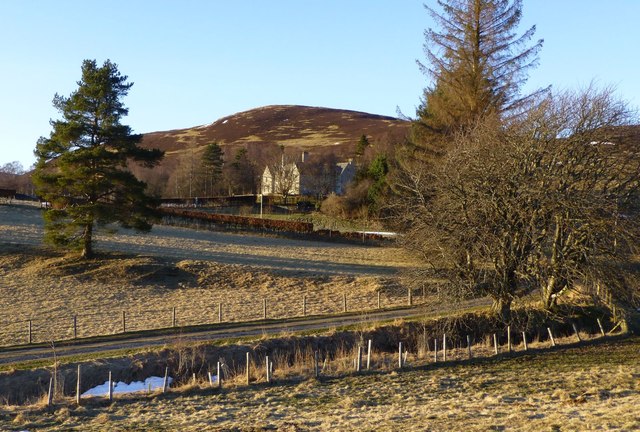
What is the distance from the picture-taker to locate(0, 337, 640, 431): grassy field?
11523 mm

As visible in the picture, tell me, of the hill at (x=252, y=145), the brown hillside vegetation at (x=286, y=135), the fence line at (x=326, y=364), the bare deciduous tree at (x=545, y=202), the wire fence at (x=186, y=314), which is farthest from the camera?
the brown hillside vegetation at (x=286, y=135)

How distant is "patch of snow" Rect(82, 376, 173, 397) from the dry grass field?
600 centimetres

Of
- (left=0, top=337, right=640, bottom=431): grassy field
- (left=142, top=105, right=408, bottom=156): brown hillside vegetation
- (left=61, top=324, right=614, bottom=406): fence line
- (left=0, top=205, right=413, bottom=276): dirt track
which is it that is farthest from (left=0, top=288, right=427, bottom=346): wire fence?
(left=142, top=105, right=408, bottom=156): brown hillside vegetation

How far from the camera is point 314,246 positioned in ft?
166

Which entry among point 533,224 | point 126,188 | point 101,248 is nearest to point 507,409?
point 533,224

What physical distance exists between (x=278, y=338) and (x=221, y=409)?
783 cm

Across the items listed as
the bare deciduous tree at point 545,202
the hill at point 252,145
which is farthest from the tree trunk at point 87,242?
the hill at point 252,145

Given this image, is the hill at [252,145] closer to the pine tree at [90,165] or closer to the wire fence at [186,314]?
the pine tree at [90,165]

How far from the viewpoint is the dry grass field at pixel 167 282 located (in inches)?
1030

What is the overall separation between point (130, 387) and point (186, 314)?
9047 millimetres

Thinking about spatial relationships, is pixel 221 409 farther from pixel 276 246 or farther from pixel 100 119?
pixel 276 246

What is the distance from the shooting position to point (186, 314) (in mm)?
26750

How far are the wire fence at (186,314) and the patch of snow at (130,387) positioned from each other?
18.3 ft

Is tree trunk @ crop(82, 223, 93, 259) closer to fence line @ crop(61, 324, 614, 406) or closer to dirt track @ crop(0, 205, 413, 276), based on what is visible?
dirt track @ crop(0, 205, 413, 276)
